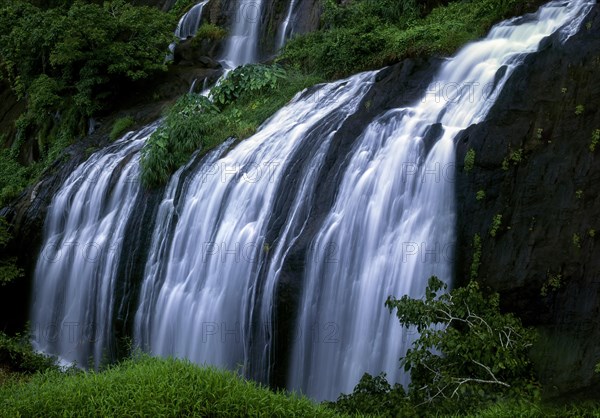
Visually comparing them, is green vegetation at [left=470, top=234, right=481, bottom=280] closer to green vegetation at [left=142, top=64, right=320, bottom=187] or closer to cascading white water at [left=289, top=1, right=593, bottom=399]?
cascading white water at [left=289, top=1, right=593, bottom=399]

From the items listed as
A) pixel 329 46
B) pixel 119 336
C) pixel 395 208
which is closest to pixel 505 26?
pixel 329 46

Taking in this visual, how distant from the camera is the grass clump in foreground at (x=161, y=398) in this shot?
5.97m

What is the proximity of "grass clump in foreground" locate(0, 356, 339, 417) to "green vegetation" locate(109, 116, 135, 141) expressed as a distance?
9.86 meters

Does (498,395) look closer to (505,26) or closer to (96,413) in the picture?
(96,413)

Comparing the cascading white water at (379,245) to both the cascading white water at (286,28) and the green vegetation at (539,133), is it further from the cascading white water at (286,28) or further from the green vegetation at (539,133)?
the cascading white water at (286,28)

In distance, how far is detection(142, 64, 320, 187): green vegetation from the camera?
483 inches

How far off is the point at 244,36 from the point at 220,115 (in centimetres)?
601

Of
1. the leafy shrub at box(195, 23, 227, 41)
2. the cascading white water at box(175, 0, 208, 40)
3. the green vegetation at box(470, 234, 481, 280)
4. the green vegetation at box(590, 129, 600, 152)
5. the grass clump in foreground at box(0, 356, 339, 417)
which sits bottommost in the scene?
the grass clump in foreground at box(0, 356, 339, 417)

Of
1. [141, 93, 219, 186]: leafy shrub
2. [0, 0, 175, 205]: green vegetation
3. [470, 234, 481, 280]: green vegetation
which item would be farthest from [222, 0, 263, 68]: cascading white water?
[470, 234, 481, 280]: green vegetation

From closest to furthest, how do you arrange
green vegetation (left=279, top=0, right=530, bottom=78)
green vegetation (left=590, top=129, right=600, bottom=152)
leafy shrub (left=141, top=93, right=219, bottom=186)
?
green vegetation (left=590, top=129, right=600, bottom=152), leafy shrub (left=141, top=93, right=219, bottom=186), green vegetation (left=279, top=0, right=530, bottom=78)

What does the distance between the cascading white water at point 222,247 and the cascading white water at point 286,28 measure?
648 cm

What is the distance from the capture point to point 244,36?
18.9 meters

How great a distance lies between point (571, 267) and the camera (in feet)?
23.1

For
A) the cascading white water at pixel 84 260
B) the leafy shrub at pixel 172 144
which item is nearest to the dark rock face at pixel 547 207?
the leafy shrub at pixel 172 144
